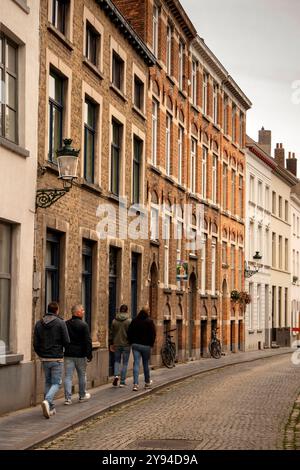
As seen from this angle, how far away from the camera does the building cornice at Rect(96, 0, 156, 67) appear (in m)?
21.9

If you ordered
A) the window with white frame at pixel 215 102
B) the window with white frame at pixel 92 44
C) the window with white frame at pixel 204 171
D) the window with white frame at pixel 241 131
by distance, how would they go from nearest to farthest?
the window with white frame at pixel 92 44 < the window with white frame at pixel 204 171 < the window with white frame at pixel 215 102 < the window with white frame at pixel 241 131

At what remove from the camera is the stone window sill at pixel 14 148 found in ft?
49.7

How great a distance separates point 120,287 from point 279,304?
33.6 metres

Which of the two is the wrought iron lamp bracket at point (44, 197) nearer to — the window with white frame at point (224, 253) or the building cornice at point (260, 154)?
the window with white frame at point (224, 253)

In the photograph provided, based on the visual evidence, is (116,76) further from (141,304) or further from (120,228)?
(141,304)

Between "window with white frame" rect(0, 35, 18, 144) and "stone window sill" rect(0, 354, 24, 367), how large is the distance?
374cm

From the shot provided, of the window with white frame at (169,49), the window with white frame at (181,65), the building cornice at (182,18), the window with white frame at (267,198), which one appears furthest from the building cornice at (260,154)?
the window with white frame at (169,49)

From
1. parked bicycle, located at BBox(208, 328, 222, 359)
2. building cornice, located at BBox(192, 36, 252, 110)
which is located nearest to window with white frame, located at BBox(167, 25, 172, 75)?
building cornice, located at BBox(192, 36, 252, 110)

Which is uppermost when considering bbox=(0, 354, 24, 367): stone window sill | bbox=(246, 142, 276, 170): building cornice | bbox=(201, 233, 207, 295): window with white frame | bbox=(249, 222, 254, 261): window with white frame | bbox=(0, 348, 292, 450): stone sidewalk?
bbox=(246, 142, 276, 170): building cornice

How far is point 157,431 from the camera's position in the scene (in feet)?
44.4

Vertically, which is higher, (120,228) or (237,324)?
(120,228)

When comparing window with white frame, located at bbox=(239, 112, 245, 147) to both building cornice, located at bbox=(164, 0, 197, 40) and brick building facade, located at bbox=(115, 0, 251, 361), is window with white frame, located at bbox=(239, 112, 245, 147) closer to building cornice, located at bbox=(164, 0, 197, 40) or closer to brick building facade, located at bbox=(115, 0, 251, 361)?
brick building facade, located at bbox=(115, 0, 251, 361)

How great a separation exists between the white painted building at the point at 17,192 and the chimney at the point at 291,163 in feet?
170
